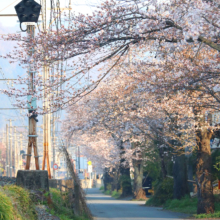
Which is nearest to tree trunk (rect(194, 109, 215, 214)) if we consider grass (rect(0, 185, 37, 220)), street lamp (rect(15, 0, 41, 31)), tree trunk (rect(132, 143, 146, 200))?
street lamp (rect(15, 0, 41, 31))

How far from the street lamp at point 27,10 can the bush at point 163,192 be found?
16.6 metres

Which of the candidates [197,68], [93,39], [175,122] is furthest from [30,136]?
[175,122]

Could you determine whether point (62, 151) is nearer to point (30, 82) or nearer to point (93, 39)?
point (30, 82)

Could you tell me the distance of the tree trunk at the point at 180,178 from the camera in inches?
862

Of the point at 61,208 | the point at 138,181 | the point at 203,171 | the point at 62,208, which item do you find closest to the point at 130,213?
the point at 203,171

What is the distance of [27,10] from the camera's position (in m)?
10.4

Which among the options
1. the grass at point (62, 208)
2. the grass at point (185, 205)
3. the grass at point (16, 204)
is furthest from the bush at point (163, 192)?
the grass at point (16, 204)

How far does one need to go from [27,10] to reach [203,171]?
10.1 m

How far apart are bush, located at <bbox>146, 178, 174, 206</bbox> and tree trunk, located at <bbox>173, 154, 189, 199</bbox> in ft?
6.38

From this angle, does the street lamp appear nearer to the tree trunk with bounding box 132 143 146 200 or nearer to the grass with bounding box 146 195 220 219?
the grass with bounding box 146 195 220 219

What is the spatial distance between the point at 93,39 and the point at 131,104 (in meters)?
11.7

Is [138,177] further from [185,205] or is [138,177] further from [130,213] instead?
[130,213]

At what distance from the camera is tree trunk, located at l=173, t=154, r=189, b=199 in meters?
21.9

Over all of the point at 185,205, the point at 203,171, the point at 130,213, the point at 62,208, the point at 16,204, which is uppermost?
the point at 203,171
